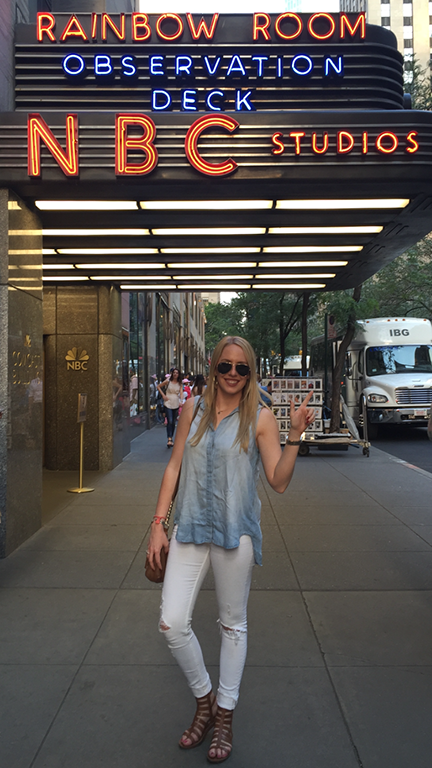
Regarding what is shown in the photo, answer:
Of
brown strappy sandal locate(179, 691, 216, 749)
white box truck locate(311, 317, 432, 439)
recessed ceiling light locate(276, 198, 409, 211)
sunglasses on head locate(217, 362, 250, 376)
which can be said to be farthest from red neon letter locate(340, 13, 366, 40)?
white box truck locate(311, 317, 432, 439)

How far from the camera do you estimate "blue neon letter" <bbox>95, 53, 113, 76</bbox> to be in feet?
26.6

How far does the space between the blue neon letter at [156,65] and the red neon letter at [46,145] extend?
2589 millimetres

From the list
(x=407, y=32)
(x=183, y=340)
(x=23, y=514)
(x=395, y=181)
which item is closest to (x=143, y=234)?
(x=395, y=181)

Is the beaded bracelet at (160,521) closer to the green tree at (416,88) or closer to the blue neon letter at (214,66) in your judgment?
the blue neon letter at (214,66)

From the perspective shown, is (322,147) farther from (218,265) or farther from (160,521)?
(160,521)

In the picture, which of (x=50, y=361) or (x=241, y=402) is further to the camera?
(x=50, y=361)

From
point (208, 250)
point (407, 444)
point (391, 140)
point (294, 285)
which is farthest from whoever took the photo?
point (407, 444)

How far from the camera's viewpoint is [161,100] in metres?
8.08

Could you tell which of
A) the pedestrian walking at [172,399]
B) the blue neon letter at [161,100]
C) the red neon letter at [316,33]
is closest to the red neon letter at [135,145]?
the blue neon letter at [161,100]

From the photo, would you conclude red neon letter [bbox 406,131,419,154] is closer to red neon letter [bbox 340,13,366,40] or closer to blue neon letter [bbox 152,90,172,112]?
red neon letter [bbox 340,13,366,40]

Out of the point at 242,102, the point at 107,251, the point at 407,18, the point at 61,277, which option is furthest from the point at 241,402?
the point at 407,18

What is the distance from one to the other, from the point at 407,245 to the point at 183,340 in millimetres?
35372

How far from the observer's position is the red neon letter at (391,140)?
20.2 ft

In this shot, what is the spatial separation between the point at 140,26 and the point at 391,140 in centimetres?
418
